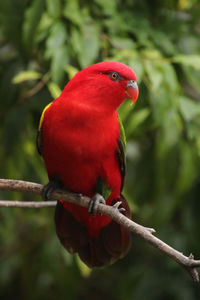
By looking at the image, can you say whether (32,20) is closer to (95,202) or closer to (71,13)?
(71,13)

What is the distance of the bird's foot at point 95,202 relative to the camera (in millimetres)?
2369

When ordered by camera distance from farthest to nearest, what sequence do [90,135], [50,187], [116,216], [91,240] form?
A: [91,240] → [50,187] → [90,135] → [116,216]

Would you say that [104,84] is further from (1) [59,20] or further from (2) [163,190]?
(2) [163,190]

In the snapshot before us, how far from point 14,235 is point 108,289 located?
1063mm

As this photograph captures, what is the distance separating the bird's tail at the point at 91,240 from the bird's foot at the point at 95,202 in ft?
1.13

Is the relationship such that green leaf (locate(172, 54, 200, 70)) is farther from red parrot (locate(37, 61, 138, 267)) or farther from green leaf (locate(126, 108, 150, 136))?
red parrot (locate(37, 61, 138, 267))

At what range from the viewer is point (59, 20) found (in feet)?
9.78

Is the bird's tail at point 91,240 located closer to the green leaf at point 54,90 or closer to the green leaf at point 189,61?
the green leaf at point 54,90

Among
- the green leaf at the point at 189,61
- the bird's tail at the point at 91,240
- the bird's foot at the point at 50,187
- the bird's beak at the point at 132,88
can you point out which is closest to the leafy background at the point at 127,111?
the green leaf at the point at 189,61

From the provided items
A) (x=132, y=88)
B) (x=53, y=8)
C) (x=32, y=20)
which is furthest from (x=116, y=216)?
(x=53, y=8)

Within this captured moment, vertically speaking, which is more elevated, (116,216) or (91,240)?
(116,216)

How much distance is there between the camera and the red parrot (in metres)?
2.34

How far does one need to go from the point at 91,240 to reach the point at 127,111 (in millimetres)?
752

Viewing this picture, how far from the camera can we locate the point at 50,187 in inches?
96.7
